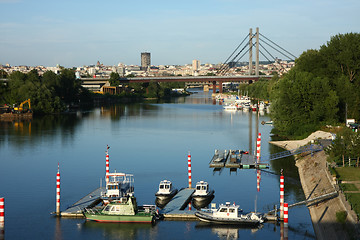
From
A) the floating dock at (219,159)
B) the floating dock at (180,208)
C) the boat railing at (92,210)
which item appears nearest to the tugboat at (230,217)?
the floating dock at (180,208)

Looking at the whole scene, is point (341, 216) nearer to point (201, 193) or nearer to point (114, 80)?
point (201, 193)

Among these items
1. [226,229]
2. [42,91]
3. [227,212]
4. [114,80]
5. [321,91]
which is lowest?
[226,229]

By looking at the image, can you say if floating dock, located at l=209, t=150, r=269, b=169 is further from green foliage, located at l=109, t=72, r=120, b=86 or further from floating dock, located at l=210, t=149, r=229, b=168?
green foliage, located at l=109, t=72, r=120, b=86

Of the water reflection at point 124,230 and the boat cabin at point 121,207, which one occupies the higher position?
the boat cabin at point 121,207

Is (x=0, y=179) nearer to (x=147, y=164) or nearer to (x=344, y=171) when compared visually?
(x=147, y=164)

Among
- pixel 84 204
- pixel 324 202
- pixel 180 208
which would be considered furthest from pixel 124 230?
pixel 324 202

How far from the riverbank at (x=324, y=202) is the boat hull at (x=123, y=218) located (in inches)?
259

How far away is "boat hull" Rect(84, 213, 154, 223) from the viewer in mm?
21844

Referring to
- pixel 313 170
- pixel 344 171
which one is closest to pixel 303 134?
pixel 313 170

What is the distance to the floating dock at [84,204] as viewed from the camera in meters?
23.0

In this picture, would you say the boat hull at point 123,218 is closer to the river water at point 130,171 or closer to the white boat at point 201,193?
the river water at point 130,171

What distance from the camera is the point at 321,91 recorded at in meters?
48.1

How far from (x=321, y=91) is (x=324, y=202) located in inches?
1052

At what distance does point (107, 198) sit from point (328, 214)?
9600 millimetres
